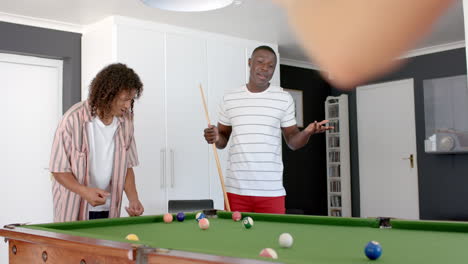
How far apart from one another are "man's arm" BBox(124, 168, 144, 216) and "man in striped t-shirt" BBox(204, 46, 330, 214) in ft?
1.67

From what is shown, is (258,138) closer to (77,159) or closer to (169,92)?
(77,159)

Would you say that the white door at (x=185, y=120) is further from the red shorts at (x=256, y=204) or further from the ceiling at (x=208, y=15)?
the red shorts at (x=256, y=204)

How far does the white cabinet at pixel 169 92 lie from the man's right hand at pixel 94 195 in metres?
2.15

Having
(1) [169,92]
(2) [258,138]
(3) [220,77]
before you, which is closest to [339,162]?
(3) [220,77]

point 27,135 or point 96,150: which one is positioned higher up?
point 27,135

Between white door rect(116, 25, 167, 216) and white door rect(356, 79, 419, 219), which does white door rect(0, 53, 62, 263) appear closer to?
white door rect(116, 25, 167, 216)

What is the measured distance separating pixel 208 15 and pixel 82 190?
106 inches

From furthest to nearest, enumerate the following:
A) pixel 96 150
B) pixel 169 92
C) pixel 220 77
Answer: pixel 220 77 → pixel 169 92 → pixel 96 150

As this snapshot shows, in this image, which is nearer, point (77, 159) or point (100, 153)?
point (77, 159)

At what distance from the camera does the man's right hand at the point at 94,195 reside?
97.3 inches

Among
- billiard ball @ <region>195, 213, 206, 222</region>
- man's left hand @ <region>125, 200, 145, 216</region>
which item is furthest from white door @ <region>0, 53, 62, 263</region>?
billiard ball @ <region>195, 213, 206, 222</region>

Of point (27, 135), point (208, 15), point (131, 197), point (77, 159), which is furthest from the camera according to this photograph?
point (27, 135)

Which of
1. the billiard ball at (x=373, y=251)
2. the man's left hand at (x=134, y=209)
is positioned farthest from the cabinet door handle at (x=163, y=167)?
the billiard ball at (x=373, y=251)

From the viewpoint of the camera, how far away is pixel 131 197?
9.25ft
